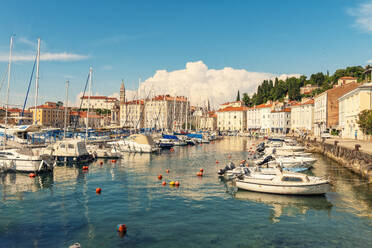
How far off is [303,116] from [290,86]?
58.7 m

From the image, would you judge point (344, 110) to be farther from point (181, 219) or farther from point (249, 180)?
point (181, 219)

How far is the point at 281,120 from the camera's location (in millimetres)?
138500

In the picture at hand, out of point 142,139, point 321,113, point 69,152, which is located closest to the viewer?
point 69,152

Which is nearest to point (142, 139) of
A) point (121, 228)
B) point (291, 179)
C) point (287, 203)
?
point (291, 179)

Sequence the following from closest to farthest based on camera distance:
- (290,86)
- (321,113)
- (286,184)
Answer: (286,184) < (321,113) < (290,86)

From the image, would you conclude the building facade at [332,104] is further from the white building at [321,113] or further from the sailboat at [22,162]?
the sailboat at [22,162]

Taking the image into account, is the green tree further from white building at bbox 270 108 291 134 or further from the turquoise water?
white building at bbox 270 108 291 134

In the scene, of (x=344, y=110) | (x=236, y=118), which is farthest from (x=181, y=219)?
(x=236, y=118)

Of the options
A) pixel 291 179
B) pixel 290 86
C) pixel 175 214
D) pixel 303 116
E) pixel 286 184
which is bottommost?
pixel 175 214

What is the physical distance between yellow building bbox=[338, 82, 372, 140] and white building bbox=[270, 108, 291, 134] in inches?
2399

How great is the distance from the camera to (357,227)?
58.4 feet

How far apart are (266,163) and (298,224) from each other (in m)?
21.6

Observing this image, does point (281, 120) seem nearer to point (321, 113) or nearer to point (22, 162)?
point (321, 113)

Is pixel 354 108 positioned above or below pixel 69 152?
above
